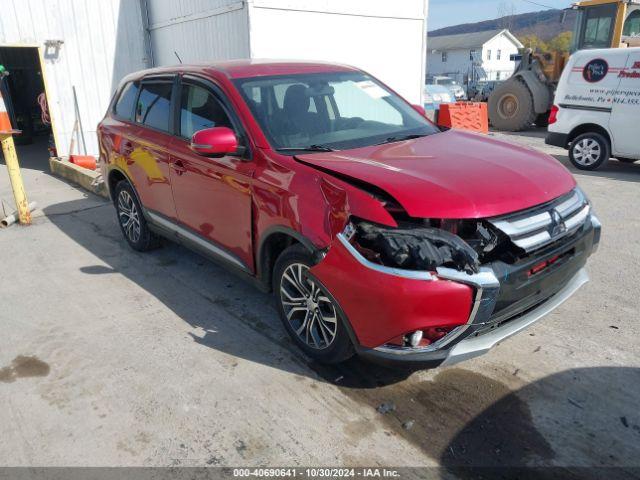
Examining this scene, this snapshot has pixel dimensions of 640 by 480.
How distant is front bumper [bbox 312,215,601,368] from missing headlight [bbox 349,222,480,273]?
0.06 m

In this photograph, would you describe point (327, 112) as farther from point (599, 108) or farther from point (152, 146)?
point (599, 108)

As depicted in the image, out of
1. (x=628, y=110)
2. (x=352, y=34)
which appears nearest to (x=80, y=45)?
(x=352, y=34)

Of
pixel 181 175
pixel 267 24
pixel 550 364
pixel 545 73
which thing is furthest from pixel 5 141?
pixel 545 73

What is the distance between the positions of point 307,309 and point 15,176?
208 inches

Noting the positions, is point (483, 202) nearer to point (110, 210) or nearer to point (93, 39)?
point (110, 210)

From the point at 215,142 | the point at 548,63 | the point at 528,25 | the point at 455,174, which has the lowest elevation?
the point at 455,174

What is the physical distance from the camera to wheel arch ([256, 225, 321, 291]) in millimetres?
3233

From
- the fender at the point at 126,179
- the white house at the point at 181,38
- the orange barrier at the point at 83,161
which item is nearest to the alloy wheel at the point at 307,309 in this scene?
the fender at the point at 126,179

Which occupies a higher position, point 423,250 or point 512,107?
point 423,250

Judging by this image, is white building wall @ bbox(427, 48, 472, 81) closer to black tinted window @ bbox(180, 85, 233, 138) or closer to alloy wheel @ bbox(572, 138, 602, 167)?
alloy wheel @ bbox(572, 138, 602, 167)

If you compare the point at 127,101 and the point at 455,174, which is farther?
the point at 127,101

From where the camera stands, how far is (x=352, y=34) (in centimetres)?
1026

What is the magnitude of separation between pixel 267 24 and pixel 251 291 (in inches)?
234

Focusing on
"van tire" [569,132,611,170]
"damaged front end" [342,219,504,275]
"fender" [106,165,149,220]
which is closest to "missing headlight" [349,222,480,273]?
"damaged front end" [342,219,504,275]
